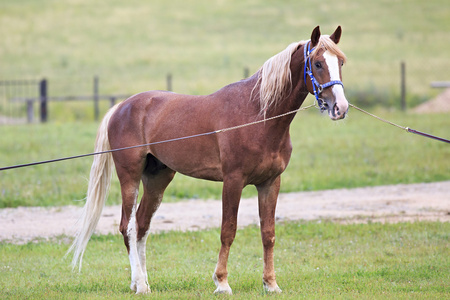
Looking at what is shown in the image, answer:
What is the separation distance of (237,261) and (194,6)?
4705cm

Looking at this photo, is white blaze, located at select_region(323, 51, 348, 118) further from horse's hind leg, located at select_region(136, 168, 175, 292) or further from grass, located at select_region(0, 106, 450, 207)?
grass, located at select_region(0, 106, 450, 207)

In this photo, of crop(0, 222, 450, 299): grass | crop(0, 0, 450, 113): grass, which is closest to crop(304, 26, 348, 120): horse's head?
crop(0, 222, 450, 299): grass

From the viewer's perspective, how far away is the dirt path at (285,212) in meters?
9.26

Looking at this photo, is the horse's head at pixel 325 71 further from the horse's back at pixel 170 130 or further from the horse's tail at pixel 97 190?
the horse's tail at pixel 97 190

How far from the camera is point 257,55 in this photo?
38.5m

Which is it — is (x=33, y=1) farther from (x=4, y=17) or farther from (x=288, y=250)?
(x=288, y=250)

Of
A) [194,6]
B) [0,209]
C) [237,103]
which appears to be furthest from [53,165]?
[194,6]

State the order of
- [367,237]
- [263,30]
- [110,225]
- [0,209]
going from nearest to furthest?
[367,237] < [110,225] < [0,209] < [263,30]

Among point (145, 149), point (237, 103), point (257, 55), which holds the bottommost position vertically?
point (257, 55)

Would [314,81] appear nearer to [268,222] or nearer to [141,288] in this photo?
[268,222]

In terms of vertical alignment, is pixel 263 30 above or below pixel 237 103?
below

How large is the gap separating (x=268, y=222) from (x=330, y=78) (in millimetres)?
1498

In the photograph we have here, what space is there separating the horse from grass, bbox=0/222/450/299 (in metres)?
0.36

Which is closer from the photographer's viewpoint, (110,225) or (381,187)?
(110,225)
